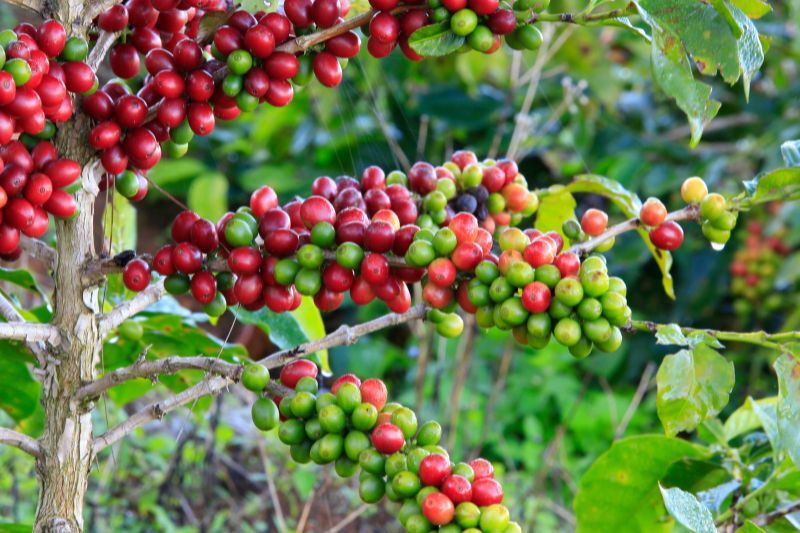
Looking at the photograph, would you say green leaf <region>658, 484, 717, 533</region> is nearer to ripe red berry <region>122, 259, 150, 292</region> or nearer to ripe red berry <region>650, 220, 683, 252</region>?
ripe red berry <region>650, 220, 683, 252</region>

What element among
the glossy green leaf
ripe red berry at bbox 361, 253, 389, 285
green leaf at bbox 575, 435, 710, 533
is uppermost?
ripe red berry at bbox 361, 253, 389, 285

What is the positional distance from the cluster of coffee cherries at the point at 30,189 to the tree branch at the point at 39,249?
2.8 inches

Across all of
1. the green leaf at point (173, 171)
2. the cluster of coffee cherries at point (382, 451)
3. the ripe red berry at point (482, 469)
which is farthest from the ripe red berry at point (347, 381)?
the green leaf at point (173, 171)

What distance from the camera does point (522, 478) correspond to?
96.8 inches

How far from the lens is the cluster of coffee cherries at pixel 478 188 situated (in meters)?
0.84

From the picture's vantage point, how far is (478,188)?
85cm

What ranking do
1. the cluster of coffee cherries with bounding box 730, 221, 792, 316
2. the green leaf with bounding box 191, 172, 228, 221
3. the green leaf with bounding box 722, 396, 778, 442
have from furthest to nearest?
1. the green leaf with bounding box 191, 172, 228, 221
2. the cluster of coffee cherries with bounding box 730, 221, 792, 316
3. the green leaf with bounding box 722, 396, 778, 442

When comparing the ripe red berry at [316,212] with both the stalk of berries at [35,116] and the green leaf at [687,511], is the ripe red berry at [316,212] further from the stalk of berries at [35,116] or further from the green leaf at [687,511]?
the green leaf at [687,511]

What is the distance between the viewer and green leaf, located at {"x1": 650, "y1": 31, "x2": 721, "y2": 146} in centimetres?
66

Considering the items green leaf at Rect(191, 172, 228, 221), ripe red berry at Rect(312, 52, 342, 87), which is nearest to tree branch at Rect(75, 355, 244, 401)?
ripe red berry at Rect(312, 52, 342, 87)

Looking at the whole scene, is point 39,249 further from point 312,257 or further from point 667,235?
point 667,235

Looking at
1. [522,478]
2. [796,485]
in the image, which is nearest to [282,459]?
[522,478]

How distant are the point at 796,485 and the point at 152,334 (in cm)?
69

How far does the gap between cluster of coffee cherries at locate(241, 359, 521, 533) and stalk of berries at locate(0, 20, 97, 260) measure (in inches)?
7.5
